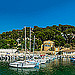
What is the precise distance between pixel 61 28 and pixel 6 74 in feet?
434

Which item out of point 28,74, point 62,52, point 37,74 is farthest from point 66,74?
point 62,52

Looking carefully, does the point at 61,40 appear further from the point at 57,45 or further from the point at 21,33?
the point at 21,33

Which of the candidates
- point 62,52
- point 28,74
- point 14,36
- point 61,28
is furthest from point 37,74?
point 61,28

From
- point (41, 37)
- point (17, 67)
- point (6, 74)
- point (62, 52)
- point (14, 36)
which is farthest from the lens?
point (14, 36)

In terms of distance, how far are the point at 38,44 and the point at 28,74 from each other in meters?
66.8

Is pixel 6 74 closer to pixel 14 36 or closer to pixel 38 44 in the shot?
pixel 38 44

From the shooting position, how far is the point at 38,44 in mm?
108000

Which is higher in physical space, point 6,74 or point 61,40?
point 61,40

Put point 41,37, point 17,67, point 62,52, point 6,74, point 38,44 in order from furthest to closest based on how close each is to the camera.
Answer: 1. point 41,37
2. point 38,44
3. point 62,52
4. point 17,67
5. point 6,74

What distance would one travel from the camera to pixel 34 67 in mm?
50969

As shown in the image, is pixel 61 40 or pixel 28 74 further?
pixel 61 40

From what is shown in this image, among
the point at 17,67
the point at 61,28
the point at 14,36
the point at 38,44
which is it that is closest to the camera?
the point at 17,67

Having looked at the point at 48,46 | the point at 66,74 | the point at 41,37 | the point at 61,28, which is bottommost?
the point at 66,74

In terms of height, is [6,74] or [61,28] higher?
[61,28]
